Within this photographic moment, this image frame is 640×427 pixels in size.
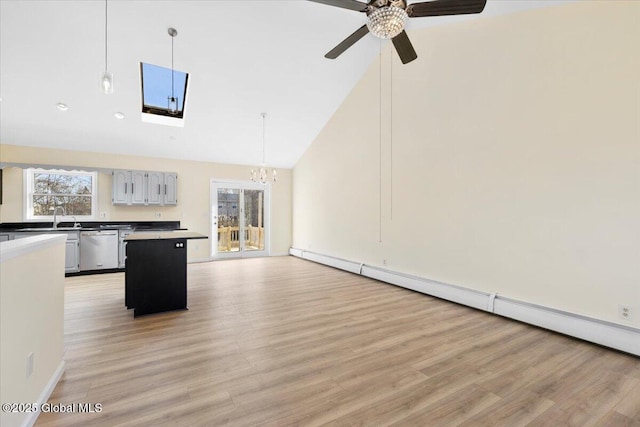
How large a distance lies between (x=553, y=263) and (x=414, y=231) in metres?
1.89

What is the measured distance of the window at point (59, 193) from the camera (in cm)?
587

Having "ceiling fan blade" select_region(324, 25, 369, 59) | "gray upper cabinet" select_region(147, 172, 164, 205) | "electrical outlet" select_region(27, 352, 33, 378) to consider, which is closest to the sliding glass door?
"gray upper cabinet" select_region(147, 172, 164, 205)

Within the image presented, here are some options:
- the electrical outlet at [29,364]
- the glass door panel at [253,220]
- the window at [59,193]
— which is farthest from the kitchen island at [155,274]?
the glass door panel at [253,220]

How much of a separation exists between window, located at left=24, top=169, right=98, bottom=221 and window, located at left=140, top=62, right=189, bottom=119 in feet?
7.34

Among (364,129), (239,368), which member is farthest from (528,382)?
(364,129)

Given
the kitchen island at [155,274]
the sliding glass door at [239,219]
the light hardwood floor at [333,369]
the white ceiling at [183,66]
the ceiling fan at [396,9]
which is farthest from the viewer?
the sliding glass door at [239,219]

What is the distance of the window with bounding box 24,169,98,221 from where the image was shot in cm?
587

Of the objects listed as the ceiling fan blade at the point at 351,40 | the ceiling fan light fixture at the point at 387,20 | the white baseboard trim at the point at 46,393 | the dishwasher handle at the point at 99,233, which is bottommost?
the white baseboard trim at the point at 46,393

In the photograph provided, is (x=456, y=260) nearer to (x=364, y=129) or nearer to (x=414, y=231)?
(x=414, y=231)

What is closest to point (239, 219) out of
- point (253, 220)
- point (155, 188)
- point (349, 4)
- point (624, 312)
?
point (253, 220)

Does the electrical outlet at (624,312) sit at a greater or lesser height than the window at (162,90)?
lesser

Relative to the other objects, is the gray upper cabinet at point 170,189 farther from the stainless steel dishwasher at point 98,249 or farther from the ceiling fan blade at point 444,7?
the ceiling fan blade at point 444,7

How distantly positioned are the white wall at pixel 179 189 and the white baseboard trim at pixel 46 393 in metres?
5.25

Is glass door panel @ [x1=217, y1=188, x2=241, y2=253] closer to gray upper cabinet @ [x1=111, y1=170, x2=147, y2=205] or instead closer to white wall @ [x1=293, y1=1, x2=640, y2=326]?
gray upper cabinet @ [x1=111, y1=170, x2=147, y2=205]
